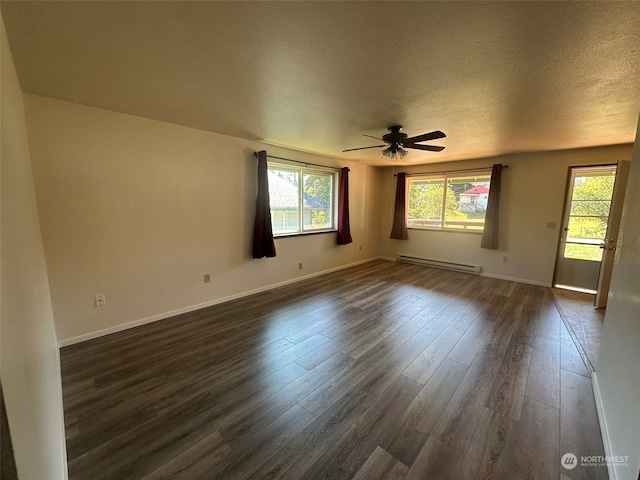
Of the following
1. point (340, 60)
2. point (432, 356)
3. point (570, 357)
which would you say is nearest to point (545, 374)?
point (570, 357)

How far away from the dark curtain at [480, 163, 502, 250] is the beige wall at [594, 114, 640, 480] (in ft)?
10.3

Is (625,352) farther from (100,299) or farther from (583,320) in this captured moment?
(100,299)

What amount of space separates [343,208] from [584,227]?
3.92 meters

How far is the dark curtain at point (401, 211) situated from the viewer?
590 cm

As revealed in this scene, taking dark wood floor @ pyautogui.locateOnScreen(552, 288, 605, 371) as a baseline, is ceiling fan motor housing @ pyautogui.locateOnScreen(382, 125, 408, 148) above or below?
above

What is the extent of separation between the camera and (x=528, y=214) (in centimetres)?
456

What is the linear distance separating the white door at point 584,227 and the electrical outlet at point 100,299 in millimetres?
6429

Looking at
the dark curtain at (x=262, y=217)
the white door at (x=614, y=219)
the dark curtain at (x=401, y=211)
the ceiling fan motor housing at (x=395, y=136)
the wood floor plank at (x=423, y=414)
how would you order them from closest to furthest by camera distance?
the wood floor plank at (x=423, y=414) < the ceiling fan motor housing at (x=395, y=136) < the white door at (x=614, y=219) < the dark curtain at (x=262, y=217) < the dark curtain at (x=401, y=211)

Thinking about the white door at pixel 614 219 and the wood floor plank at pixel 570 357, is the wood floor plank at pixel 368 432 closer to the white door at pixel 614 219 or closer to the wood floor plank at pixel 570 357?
the wood floor plank at pixel 570 357

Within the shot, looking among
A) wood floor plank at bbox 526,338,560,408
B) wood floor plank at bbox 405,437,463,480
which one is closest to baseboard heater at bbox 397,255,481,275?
wood floor plank at bbox 526,338,560,408

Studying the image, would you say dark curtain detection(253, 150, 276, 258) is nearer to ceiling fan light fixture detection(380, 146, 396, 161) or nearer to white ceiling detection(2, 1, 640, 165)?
white ceiling detection(2, 1, 640, 165)

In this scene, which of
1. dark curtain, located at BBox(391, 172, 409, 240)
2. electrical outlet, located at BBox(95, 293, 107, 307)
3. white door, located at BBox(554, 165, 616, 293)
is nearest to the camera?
electrical outlet, located at BBox(95, 293, 107, 307)

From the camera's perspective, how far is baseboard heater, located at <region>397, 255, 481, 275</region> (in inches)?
203

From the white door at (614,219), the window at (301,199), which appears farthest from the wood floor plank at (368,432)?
the white door at (614,219)
